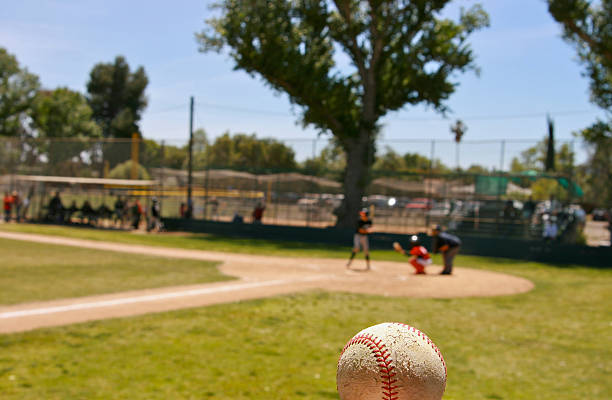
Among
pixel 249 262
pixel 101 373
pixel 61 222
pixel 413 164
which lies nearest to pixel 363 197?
pixel 413 164

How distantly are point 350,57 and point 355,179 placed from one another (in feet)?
21.7

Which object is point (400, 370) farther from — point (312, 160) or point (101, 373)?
point (312, 160)

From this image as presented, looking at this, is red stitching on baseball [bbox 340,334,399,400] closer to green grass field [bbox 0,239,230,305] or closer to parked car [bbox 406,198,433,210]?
green grass field [bbox 0,239,230,305]

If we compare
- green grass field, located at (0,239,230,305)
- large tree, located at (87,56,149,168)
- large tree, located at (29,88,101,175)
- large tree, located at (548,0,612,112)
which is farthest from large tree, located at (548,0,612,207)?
large tree, located at (87,56,149,168)

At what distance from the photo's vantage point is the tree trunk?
95.6ft

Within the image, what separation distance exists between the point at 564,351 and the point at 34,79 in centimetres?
7616

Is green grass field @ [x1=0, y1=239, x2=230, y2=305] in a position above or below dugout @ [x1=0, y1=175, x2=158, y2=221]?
below

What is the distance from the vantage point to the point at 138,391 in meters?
6.74

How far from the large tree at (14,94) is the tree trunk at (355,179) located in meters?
56.7

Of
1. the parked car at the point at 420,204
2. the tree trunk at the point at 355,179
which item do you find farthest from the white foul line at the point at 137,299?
the tree trunk at the point at 355,179

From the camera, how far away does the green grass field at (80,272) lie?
12883mm

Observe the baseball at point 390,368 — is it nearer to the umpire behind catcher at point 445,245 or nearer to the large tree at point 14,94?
the umpire behind catcher at point 445,245

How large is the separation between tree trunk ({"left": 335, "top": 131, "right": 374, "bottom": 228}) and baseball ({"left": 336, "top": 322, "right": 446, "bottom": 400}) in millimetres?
26930

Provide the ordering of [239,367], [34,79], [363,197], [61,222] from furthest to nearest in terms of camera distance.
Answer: [34,79]
[61,222]
[363,197]
[239,367]
